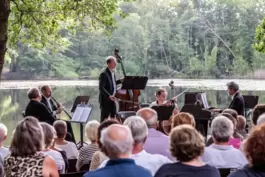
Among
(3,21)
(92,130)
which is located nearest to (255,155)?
(92,130)

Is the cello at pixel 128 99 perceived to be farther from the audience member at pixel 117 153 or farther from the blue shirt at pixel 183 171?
the audience member at pixel 117 153

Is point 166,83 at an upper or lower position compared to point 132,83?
lower

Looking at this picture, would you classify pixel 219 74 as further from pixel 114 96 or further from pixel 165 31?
pixel 114 96

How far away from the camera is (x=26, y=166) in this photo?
3.31 m

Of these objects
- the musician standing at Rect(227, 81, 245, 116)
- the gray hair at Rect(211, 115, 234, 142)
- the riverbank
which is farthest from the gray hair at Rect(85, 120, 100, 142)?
the riverbank

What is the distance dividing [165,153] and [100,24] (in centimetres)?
668

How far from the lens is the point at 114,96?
891cm

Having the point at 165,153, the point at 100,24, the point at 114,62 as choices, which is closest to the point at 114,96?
the point at 114,62

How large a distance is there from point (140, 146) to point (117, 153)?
0.75 metres

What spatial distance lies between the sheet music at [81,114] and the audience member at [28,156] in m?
4.00

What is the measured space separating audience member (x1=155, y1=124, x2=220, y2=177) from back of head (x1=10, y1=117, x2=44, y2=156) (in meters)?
0.91

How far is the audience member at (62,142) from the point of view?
204 inches

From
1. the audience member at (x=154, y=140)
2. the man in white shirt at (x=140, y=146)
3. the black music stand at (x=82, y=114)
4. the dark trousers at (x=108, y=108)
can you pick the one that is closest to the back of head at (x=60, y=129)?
the audience member at (x=154, y=140)

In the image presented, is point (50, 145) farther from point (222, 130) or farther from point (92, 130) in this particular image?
point (222, 130)
